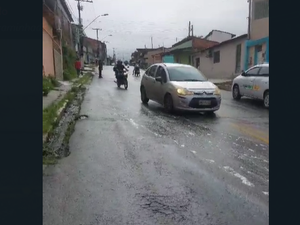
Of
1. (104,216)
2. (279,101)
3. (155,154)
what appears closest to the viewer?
(279,101)

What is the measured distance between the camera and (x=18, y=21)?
174cm

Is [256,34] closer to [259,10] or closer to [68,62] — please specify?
[259,10]

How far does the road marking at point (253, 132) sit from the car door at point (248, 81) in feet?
15.1

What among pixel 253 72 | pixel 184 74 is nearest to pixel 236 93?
pixel 253 72

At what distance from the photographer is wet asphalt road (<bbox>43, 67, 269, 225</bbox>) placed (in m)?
3.30

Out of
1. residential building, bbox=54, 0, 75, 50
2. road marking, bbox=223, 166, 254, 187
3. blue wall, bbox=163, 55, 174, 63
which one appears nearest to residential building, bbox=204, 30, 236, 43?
blue wall, bbox=163, 55, 174, 63

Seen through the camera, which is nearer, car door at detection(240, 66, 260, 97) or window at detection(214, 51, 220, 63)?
car door at detection(240, 66, 260, 97)

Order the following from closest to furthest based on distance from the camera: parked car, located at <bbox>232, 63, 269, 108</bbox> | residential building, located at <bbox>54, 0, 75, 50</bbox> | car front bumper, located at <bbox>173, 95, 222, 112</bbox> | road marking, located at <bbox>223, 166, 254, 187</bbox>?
road marking, located at <bbox>223, 166, 254, 187</bbox> < car front bumper, located at <bbox>173, 95, 222, 112</bbox> < parked car, located at <bbox>232, 63, 269, 108</bbox> < residential building, located at <bbox>54, 0, 75, 50</bbox>

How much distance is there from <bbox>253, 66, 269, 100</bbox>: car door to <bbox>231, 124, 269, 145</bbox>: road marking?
3.85m

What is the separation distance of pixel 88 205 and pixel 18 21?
233cm

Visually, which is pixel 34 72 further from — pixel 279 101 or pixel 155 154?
pixel 155 154

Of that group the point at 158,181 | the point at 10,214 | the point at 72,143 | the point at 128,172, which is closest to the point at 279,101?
the point at 10,214

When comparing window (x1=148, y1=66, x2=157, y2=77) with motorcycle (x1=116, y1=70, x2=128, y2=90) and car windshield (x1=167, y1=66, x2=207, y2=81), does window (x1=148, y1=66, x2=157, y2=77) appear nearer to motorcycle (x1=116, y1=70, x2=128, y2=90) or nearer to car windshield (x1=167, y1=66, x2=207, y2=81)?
car windshield (x1=167, y1=66, x2=207, y2=81)

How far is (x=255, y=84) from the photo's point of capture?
1190cm
